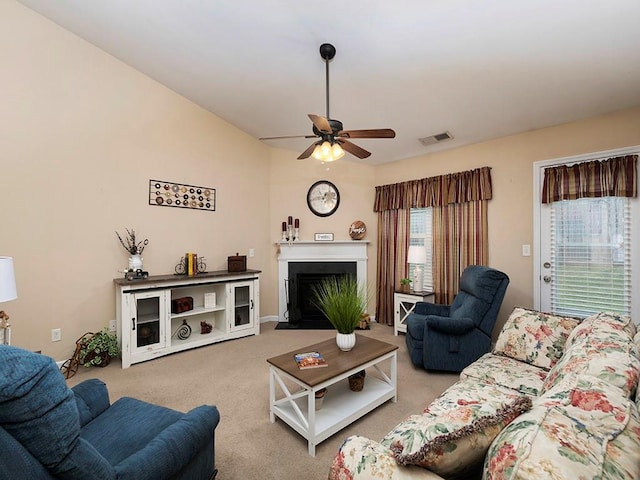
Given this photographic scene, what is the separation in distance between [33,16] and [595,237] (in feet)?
19.3

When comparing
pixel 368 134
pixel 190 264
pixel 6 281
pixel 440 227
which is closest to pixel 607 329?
pixel 368 134

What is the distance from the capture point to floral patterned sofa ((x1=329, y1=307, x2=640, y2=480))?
715 millimetres

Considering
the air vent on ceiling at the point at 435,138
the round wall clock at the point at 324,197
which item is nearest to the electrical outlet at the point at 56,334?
the round wall clock at the point at 324,197

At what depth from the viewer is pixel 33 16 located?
2.80 m

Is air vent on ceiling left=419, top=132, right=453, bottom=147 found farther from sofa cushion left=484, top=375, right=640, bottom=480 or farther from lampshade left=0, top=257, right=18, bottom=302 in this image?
lampshade left=0, top=257, right=18, bottom=302

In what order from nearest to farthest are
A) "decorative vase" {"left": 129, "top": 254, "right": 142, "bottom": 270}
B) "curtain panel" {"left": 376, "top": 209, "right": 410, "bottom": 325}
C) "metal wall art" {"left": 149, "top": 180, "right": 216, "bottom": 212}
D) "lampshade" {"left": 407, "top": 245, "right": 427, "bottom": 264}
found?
1. "decorative vase" {"left": 129, "top": 254, "right": 142, "bottom": 270}
2. "metal wall art" {"left": 149, "top": 180, "right": 216, "bottom": 212}
3. "lampshade" {"left": 407, "top": 245, "right": 427, "bottom": 264}
4. "curtain panel" {"left": 376, "top": 209, "right": 410, "bottom": 325}

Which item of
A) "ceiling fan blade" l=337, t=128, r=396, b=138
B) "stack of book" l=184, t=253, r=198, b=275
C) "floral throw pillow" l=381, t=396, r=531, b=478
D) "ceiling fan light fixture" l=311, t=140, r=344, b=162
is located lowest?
"floral throw pillow" l=381, t=396, r=531, b=478

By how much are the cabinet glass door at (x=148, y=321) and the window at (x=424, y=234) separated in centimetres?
338

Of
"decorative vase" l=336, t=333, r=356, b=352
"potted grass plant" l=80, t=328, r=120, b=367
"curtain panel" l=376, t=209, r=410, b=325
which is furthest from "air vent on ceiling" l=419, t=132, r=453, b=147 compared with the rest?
"potted grass plant" l=80, t=328, r=120, b=367

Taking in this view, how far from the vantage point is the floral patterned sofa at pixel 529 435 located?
0.71m

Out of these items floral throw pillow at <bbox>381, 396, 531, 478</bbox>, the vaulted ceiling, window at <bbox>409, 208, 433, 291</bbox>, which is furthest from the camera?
window at <bbox>409, 208, 433, 291</bbox>

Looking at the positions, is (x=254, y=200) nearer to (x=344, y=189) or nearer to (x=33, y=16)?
(x=344, y=189)

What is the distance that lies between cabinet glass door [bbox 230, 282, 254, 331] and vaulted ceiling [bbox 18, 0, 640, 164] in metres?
2.34

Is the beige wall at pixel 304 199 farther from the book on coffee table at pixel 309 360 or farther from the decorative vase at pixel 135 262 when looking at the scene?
the book on coffee table at pixel 309 360
